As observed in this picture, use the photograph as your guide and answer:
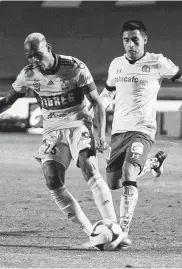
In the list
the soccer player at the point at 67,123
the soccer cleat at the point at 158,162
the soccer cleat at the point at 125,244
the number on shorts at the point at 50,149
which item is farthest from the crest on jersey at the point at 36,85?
the soccer cleat at the point at 158,162

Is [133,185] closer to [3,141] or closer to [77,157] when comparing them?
[77,157]

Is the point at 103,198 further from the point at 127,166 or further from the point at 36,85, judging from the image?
the point at 36,85

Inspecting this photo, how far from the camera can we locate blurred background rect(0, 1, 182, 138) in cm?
2725

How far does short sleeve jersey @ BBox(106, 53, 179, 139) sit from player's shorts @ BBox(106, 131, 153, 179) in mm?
76

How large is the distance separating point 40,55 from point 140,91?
139cm

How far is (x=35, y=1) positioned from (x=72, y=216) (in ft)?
73.2

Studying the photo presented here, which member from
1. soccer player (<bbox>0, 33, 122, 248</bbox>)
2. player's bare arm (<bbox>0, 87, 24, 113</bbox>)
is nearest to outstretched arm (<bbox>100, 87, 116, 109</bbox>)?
soccer player (<bbox>0, 33, 122, 248</bbox>)

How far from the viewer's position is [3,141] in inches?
854

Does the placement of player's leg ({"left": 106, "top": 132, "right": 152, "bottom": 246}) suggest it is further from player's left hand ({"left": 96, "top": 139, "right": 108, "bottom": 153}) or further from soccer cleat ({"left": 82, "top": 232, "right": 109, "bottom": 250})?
player's left hand ({"left": 96, "top": 139, "right": 108, "bottom": 153})

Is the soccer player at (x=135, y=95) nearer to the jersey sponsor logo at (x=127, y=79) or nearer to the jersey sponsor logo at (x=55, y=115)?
the jersey sponsor logo at (x=127, y=79)

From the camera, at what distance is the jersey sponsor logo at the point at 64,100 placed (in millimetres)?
7605

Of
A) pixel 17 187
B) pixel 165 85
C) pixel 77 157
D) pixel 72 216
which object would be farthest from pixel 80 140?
pixel 165 85

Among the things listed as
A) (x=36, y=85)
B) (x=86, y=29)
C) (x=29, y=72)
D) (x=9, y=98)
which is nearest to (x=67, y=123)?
(x=36, y=85)

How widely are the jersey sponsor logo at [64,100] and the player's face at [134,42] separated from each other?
0.87 meters
